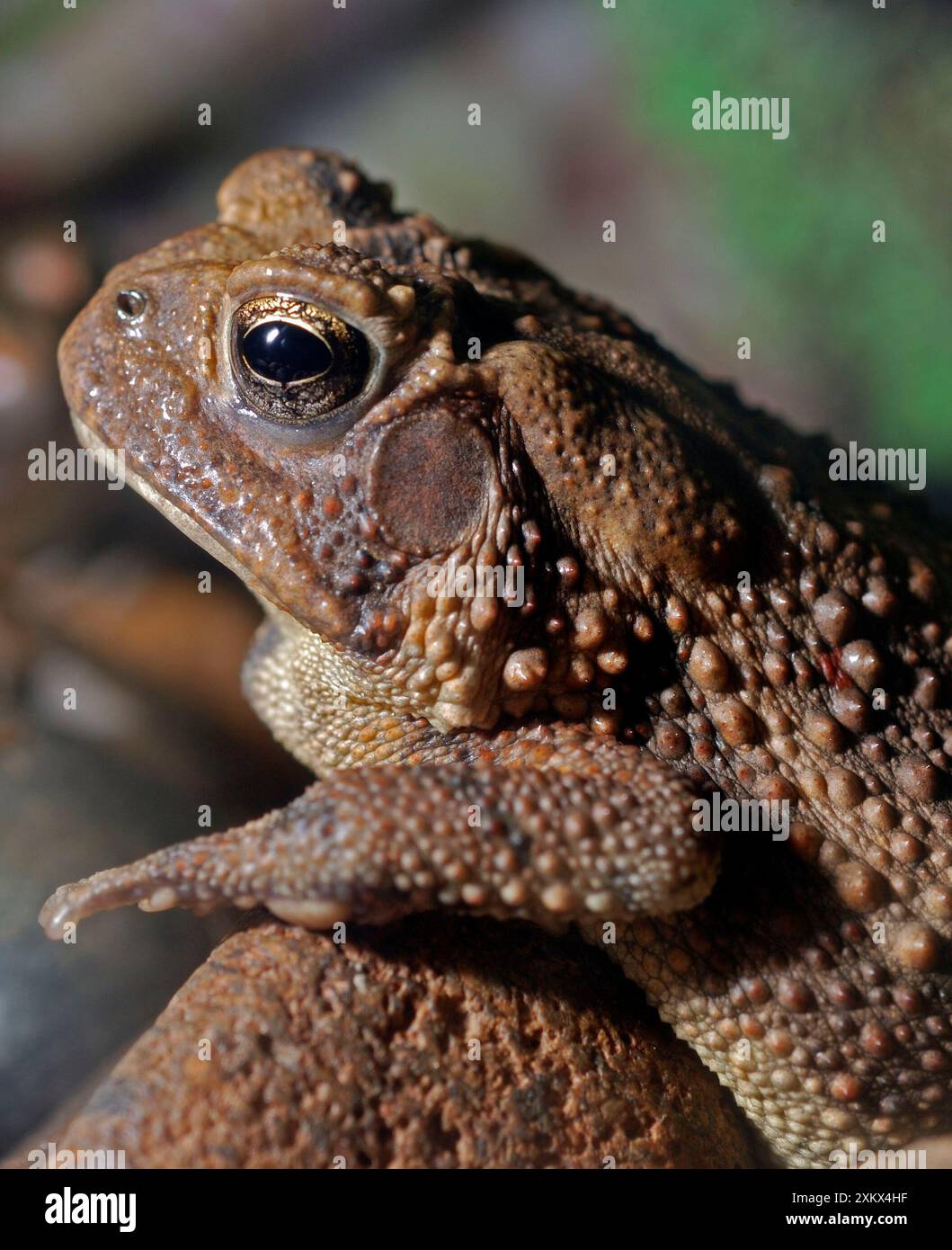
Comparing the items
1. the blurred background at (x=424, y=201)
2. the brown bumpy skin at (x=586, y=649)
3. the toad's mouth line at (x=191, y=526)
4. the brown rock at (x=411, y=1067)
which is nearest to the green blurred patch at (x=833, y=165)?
the blurred background at (x=424, y=201)

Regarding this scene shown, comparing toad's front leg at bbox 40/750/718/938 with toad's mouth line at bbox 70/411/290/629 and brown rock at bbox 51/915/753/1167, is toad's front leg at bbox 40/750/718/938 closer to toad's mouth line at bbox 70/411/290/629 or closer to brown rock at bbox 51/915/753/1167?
brown rock at bbox 51/915/753/1167

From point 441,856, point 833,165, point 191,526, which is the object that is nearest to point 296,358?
point 191,526

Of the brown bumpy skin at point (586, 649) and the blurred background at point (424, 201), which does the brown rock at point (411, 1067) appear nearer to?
the brown bumpy skin at point (586, 649)

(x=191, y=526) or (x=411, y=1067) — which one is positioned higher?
(x=191, y=526)

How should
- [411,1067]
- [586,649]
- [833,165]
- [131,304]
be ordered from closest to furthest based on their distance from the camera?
[411,1067] < [586,649] < [131,304] < [833,165]

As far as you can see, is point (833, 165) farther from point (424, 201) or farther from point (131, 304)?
point (131, 304)
